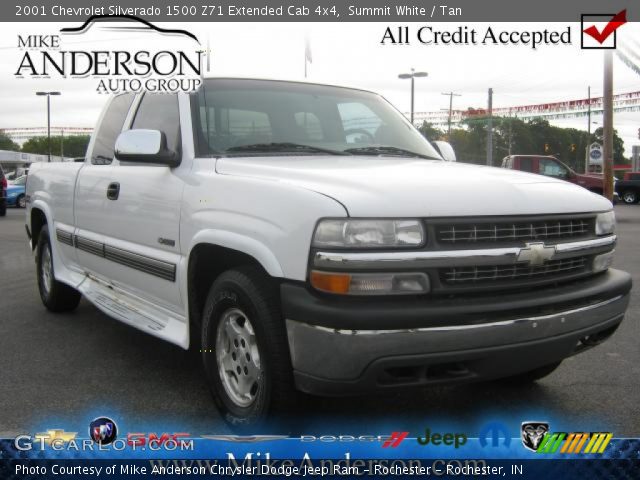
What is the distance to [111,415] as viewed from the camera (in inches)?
134

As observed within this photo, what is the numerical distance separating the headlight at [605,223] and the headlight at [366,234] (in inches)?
46.8

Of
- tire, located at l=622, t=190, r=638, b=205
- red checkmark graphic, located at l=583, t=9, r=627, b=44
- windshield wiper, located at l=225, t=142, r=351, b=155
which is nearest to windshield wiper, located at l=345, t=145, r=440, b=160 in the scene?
windshield wiper, located at l=225, t=142, r=351, b=155

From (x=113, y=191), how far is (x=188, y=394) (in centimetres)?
140

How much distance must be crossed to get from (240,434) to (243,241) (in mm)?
899

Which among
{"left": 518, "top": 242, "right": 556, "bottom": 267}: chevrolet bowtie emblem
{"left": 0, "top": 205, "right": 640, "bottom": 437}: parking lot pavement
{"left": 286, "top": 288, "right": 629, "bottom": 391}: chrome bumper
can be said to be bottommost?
{"left": 0, "top": 205, "right": 640, "bottom": 437}: parking lot pavement

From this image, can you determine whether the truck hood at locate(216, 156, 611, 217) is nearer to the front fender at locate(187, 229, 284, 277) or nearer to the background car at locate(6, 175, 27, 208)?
the front fender at locate(187, 229, 284, 277)

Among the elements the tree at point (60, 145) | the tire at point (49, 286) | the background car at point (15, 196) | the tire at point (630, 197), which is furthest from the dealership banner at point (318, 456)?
the tree at point (60, 145)

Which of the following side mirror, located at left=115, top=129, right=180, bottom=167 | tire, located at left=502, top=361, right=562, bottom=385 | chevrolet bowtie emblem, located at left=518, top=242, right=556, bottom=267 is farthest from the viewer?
tire, located at left=502, top=361, right=562, bottom=385

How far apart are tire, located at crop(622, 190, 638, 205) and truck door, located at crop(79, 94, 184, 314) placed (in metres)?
31.5

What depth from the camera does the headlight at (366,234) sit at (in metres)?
2.60

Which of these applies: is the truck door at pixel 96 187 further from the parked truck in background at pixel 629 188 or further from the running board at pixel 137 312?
the parked truck in background at pixel 629 188

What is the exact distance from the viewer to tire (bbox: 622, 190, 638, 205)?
31500 millimetres

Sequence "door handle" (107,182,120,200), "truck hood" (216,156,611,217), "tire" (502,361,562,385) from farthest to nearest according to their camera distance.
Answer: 1. "door handle" (107,182,120,200)
2. "tire" (502,361,562,385)
3. "truck hood" (216,156,611,217)

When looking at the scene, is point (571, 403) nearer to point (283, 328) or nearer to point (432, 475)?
point (432, 475)
